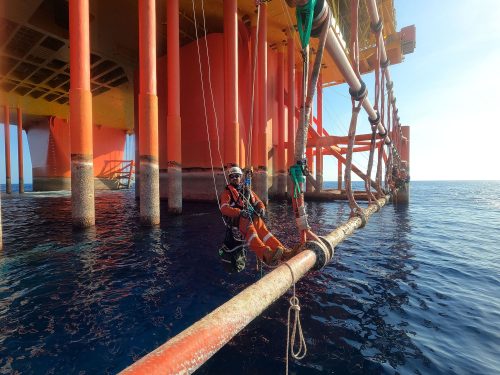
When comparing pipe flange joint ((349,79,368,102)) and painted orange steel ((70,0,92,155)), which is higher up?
painted orange steel ((70,0,92,155))

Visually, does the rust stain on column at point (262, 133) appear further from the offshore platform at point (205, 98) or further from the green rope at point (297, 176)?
the green rope at point (297, 176)

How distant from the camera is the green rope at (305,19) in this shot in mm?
3061

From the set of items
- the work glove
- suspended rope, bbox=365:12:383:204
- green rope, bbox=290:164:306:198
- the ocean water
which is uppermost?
suspended rope, bbox=365:12:383:204

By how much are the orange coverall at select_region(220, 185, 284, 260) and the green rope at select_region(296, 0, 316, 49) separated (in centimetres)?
286

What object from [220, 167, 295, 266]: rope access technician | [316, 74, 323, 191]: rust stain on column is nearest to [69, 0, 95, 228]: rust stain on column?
[220, 167, 295, 266]: rope access technician

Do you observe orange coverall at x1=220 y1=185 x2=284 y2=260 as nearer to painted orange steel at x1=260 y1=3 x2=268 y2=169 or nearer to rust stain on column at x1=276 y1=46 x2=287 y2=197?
painted orange steel at x1=260 y1=3 x2=268 y2=169

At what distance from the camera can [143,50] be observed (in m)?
10.8

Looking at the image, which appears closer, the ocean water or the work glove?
the ocean water

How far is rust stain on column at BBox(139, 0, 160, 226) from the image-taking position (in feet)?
35.2

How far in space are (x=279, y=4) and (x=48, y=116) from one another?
33.0 m

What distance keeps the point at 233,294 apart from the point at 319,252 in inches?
97.7

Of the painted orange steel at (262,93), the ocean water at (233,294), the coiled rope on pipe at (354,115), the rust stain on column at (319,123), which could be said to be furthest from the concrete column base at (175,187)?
the rust stain on column at (319,123)

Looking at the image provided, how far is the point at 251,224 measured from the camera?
4875mm

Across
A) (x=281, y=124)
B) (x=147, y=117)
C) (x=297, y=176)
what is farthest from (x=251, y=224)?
(x=281, y=124)
